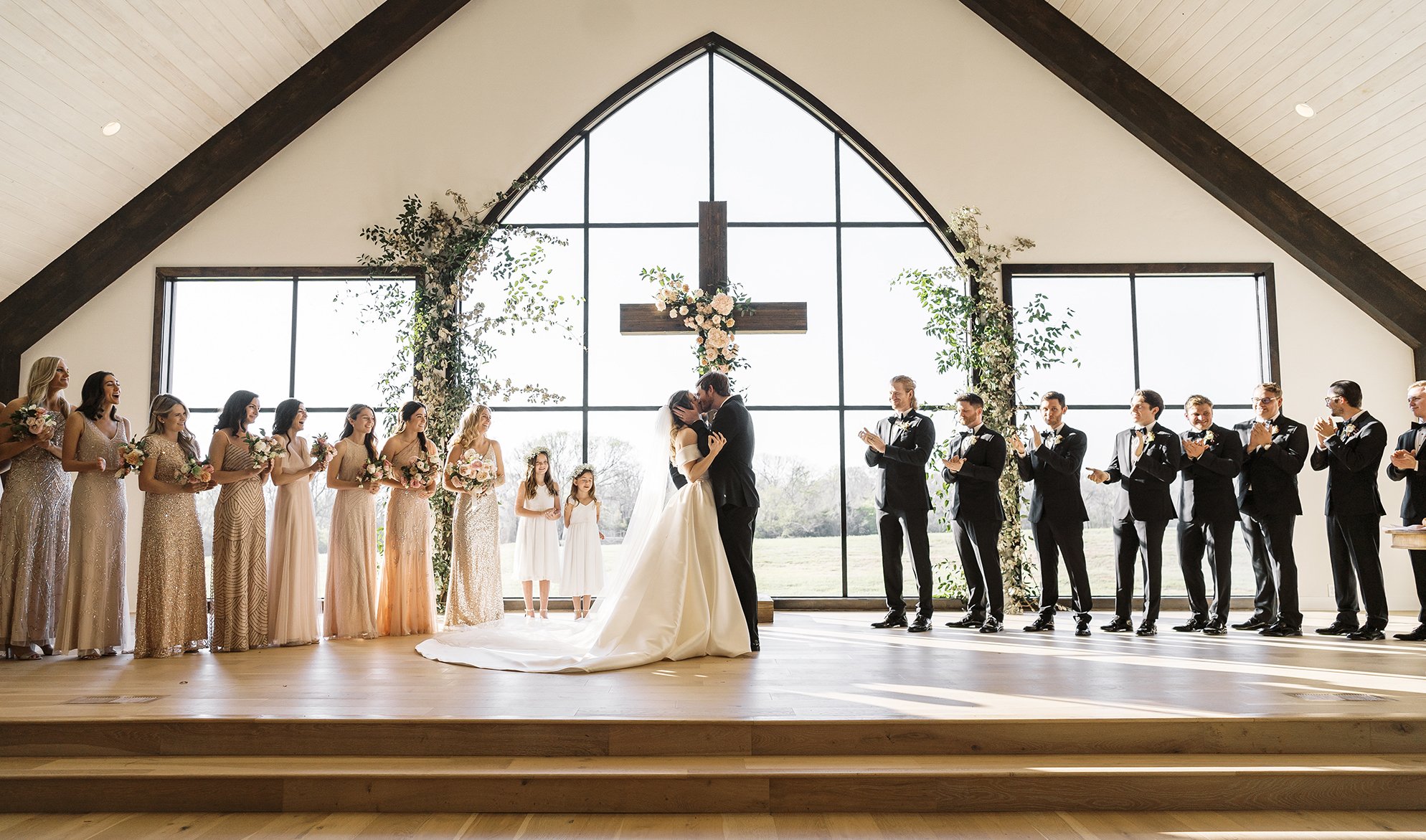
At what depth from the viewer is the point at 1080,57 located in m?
7.83

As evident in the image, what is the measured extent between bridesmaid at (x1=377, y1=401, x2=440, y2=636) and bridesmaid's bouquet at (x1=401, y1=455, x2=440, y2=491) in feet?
0.05

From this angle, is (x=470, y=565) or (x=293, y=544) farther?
(x=470, y=565)

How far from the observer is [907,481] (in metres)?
6.00

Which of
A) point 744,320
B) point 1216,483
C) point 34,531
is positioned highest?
point 744,320

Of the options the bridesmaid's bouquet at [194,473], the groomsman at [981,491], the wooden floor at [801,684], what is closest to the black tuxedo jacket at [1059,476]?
the groomsman at [981,491]

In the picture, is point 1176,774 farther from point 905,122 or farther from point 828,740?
point 905,122

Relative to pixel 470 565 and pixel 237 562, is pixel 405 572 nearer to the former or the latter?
pixel 470 565

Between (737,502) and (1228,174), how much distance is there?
574cm

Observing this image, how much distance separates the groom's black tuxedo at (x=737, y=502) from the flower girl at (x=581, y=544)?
7.02 feet

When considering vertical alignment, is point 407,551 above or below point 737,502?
below

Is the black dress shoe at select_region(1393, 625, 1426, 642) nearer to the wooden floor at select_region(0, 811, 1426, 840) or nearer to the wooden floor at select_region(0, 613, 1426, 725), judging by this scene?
the wooden floor at select_region(0, 613, 1426, 725)

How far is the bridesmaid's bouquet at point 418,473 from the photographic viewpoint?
19.6 ft

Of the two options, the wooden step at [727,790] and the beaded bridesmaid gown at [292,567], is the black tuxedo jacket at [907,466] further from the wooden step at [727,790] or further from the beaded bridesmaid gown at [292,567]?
the beaded bridesmaid gown at [292,567]

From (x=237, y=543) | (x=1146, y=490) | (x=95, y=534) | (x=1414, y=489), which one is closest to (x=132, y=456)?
(x=95, y=534)
